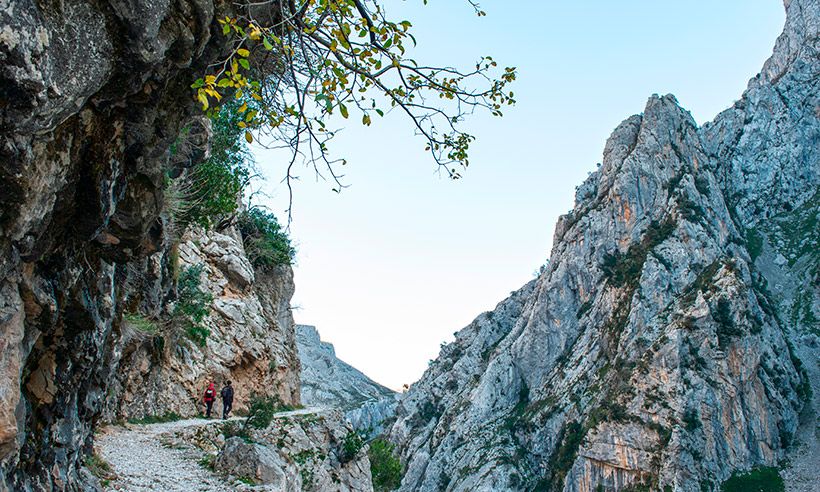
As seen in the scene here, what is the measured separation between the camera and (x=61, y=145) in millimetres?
4379

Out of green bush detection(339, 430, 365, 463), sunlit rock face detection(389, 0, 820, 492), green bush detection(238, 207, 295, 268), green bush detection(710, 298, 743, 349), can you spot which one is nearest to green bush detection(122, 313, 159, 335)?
green bush detection(339, 430, 365, 463)

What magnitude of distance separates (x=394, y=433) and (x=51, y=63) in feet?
339

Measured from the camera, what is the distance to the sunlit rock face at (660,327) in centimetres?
5931

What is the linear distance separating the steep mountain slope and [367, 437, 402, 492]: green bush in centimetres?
7972

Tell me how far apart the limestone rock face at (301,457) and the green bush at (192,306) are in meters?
5.12

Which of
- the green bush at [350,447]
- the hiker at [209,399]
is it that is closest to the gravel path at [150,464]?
the hiker at [209,399]

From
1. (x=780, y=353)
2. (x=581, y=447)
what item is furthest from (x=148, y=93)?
(x=780, y=353)

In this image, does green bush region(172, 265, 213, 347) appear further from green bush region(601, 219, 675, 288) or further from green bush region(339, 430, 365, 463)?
green bush region(601, 219, 675, 288)

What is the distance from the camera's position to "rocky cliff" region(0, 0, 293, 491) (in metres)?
3.62

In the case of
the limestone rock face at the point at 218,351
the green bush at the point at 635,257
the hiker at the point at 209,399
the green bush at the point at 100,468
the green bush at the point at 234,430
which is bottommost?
the green bush at the point at 100,468

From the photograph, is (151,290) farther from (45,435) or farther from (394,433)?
(394,433)

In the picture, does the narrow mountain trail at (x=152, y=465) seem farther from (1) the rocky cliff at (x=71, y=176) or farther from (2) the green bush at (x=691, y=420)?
(2) the green bush at (x=691, y=420)

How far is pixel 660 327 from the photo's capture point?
66562 mm

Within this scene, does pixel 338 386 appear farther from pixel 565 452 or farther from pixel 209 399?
pixel 209 399
